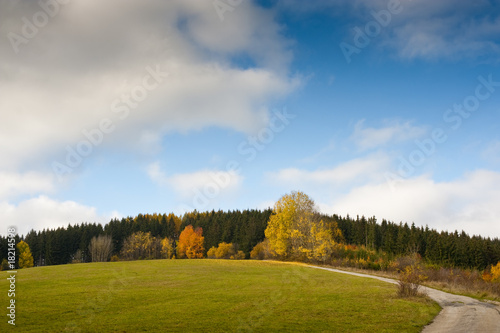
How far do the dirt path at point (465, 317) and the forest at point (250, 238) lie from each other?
2770 inches

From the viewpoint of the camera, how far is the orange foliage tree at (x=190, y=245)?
110062mm

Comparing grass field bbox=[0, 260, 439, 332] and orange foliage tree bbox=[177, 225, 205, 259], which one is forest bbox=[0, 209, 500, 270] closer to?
orange foliage tree bbox=[177, 225, 205, 259]

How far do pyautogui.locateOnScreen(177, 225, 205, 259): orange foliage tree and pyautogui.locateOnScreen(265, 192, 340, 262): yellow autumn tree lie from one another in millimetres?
48237

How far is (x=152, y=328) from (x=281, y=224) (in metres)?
53.3

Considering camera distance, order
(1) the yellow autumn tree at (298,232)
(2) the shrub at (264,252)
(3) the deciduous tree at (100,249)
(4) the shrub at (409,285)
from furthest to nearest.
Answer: (3) the deciduous tree at (100,249) < (2) the shrub at (264,252) < (1) the yellow autumn tree at (298,232) < (4) the shrub at (409,285)

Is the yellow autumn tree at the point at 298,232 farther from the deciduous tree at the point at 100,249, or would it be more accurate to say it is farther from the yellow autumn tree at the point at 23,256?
the yellow autumn tree at the point at 23,256

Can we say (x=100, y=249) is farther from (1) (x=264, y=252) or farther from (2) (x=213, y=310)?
(2) (x=213, y=310)

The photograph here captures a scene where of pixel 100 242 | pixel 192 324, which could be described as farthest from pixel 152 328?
pixel 100 242

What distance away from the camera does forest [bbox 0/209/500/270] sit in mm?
93812

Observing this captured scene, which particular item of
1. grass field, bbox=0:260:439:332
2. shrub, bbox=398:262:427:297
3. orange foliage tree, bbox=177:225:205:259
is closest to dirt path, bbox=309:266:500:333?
grass field, bbox=0:260:439:332

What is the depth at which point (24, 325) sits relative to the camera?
567 inches

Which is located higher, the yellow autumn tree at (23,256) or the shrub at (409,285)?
the shrub at (409,285)

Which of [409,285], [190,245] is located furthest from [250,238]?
[409,285]

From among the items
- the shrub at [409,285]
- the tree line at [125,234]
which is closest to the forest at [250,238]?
the tree line at [125,234]
